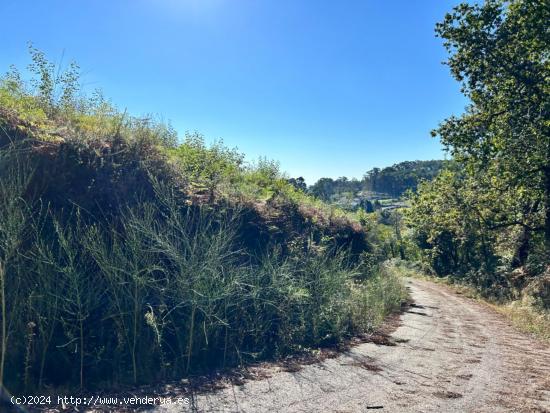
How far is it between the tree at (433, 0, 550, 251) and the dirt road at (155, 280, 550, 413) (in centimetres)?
769

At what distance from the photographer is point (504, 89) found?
13.7 metres

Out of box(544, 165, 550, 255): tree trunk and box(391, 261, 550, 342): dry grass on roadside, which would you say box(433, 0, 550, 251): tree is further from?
box(391, 261, 550, 342): dry grass on roadside

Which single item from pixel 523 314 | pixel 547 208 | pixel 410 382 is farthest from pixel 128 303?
pixel 547 208

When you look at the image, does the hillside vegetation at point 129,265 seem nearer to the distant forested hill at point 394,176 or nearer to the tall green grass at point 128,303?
the tall green grass at point 128,303

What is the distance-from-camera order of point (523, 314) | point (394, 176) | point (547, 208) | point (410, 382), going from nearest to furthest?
point (410, 382) → point (523, 314) → point (547, 208) → point (394, 176)

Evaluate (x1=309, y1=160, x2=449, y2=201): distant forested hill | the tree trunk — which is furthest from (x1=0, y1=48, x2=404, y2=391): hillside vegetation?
(x1=309, y1=160, x2=449, y2=201): distant forested hill

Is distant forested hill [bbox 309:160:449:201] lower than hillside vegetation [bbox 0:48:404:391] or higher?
higher

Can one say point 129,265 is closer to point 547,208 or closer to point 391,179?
point 547,208

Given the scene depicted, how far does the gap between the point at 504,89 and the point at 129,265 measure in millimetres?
13643

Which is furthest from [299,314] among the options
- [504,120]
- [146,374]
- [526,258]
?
[526,258]

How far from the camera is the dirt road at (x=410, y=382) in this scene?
15.8 ft

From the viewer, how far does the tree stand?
12.9 metres

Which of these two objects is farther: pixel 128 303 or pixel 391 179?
pixel 391 179

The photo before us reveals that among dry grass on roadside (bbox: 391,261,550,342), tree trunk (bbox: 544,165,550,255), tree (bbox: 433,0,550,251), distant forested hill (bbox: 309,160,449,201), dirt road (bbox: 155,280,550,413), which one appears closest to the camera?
dirt road (bbox: 155,280,550,413)
